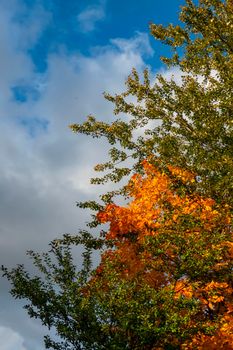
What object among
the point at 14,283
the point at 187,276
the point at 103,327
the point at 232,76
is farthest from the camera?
the point at 232,76

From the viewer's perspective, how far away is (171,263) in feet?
72.8

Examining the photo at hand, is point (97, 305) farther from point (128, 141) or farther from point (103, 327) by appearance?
point (128, 141)

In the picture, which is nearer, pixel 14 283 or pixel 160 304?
pixel 160 304

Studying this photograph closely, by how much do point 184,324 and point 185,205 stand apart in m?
7.41

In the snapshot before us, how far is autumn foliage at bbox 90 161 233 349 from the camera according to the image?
1638 centimetres

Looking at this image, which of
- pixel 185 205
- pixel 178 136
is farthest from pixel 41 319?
pixel 178 136

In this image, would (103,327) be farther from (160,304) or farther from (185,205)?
(185,205)

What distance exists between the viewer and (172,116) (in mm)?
26172

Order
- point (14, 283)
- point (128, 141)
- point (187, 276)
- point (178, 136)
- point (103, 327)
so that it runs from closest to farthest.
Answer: point (103, 327)
point (14, 283)
point (187, 276)
point (178, 136)
point (128, 141)

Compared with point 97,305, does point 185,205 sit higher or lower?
higher

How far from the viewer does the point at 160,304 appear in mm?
16781

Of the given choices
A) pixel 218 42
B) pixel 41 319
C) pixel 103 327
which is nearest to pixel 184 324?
pixel 103 327

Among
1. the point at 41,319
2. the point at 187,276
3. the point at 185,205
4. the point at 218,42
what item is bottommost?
the point at 41,319

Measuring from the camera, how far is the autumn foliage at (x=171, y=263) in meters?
16.4
